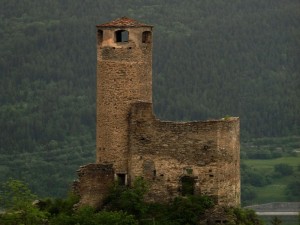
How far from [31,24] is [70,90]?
1106cm

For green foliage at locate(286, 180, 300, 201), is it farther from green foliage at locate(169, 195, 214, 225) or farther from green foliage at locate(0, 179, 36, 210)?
Answer: green foliage at locate(169, 195, 214, 225)

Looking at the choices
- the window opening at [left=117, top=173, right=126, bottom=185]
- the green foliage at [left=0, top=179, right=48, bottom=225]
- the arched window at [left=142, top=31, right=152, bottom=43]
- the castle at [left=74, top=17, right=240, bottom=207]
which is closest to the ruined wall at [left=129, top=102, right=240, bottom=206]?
the castle at [left=74, top=17, right=240, bottom=207]

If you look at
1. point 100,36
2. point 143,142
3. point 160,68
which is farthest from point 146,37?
point 160,68

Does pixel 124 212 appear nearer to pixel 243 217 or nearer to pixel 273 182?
pixel 243 217

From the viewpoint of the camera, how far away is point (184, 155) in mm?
53500

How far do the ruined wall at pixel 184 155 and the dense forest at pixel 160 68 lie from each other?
186ft

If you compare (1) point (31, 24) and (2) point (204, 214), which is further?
(1) point (31, 24)

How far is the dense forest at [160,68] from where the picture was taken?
120 metres

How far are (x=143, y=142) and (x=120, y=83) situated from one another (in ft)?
7.41

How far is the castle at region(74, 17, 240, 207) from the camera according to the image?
53.4 metres

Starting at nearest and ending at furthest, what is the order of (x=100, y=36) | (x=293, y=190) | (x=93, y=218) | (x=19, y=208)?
(x=93, y=218), (x=19, y=208), (x=100, y=36), (x=293, y=190)

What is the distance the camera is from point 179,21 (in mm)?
146250

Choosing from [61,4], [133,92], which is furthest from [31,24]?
[133,92]

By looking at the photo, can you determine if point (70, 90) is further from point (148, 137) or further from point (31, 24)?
point (148, 137)
